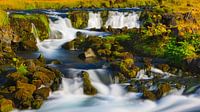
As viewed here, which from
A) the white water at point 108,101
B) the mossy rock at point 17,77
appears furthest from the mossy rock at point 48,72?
the mossy rock at point 17,77

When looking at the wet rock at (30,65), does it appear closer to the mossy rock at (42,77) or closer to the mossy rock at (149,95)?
the mossy rock at (42,77)

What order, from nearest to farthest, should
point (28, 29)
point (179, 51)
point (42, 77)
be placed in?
point (42, 77) < point (179, 51) < point (28, 29)

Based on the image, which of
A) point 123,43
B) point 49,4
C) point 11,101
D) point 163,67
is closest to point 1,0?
point 49,4

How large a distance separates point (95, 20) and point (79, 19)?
2382mm

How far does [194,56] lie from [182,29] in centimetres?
714

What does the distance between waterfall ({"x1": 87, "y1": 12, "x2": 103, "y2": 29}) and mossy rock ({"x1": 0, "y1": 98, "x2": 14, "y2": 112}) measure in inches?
973

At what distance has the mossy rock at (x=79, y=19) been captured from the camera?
4612 cm

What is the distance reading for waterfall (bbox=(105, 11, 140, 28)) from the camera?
48.5 m

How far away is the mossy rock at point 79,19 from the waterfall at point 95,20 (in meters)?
0.54

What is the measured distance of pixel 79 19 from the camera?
46.5 meters

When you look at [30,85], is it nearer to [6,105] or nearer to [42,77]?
[42,77]

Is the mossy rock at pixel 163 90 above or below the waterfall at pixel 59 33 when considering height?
below

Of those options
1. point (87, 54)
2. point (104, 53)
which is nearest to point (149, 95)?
point (104, 53)

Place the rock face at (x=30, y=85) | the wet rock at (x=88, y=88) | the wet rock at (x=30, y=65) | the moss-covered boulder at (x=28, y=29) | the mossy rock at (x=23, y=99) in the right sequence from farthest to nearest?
the moss-covered boulder at (x=28, y=29) → the wet rock at (x=30, y=65) → the wet rock at (x=88, y=88) → the rock face at (x=30, y=85) → the mossy rock at (x=23, y=99)
